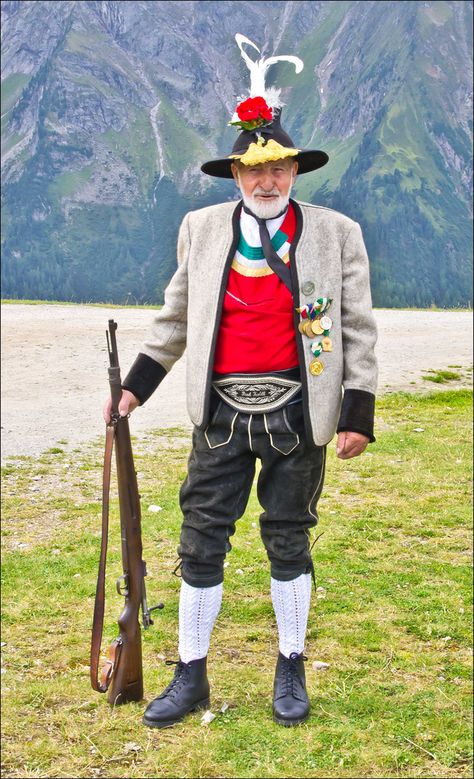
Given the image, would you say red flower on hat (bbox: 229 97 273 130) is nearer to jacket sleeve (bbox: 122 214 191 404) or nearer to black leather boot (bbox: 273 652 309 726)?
jacket sleeve (bbox: 122 214 191 404)

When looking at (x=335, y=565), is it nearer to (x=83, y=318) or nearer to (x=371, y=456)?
(x=371, y=456)

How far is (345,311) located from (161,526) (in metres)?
4.60

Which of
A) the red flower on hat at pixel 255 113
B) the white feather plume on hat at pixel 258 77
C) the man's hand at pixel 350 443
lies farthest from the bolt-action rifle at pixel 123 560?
the white feather plume on hat at pixel 258 77

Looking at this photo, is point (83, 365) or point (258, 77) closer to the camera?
point (258, 77)

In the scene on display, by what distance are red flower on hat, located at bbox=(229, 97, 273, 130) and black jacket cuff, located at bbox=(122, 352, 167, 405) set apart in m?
1.17

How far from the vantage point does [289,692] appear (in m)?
4.39

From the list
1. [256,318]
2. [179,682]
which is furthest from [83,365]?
[256,318]

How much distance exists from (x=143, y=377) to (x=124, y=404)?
0.20 meters

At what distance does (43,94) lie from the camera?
194m

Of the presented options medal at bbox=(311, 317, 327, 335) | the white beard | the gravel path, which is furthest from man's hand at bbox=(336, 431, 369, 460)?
the gravel path

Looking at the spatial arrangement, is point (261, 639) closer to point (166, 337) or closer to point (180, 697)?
point (180, 697)

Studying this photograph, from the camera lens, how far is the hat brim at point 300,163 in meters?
3.66

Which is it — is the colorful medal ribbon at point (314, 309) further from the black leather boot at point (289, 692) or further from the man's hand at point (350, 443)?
the black leather boot at point (289, 692)

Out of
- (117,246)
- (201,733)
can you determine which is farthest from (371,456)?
(117,246)
